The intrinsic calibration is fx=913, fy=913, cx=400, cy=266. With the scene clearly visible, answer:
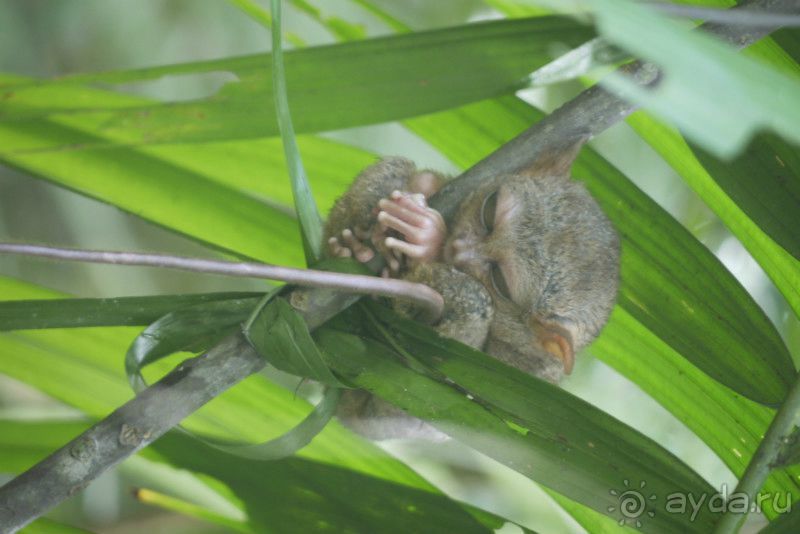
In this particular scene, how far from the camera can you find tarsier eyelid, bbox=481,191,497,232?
2373mm

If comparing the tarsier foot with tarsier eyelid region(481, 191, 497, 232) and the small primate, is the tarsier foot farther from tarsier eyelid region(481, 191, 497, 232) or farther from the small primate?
tarsier eyelid region(481, 191, 497, 232)

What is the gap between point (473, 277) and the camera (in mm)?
2350

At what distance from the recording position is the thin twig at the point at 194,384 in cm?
145

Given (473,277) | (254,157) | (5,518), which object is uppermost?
(254,157)

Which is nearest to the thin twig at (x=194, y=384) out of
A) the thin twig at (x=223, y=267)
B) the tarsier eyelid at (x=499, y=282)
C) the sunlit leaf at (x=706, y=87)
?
the thin twig at (x=223, y=267)

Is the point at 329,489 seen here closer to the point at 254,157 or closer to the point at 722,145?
the point at 254,157

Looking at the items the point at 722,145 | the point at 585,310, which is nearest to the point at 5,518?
the point at 722,145

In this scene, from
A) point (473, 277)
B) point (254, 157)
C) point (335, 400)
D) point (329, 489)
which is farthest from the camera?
point (254, 157)

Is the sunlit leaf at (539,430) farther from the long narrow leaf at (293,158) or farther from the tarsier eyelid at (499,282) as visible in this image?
the tarsier eyelid at (499,282)

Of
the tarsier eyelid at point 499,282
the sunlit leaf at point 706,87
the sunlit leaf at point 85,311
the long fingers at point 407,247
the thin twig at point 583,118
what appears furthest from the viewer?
the tarsier eyelid at point 499,282

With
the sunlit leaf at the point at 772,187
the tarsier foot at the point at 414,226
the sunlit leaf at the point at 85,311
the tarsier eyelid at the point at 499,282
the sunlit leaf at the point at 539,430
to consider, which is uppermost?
the tarsier foot at the point at 414,226

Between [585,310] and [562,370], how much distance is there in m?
0.22

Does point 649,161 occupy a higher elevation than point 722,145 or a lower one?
higher

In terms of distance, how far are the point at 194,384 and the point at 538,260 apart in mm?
1118
